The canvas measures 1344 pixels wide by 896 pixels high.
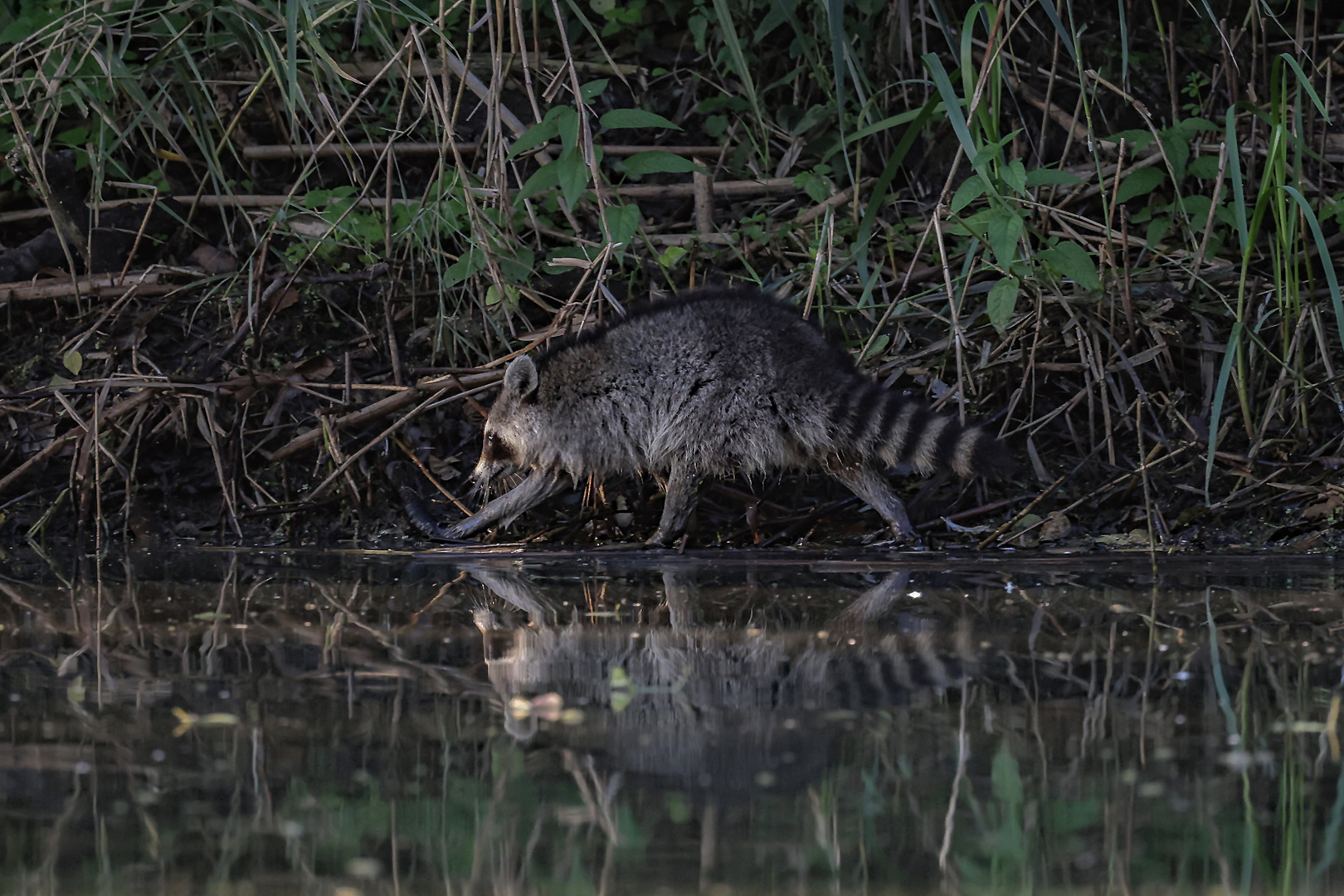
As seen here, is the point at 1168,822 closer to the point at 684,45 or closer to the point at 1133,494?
the point at 1133,494

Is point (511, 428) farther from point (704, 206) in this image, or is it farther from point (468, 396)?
point (704, 206)

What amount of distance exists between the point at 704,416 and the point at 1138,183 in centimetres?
247

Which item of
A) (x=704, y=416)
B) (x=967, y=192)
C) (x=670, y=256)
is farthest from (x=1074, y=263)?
(x=670, y=256)

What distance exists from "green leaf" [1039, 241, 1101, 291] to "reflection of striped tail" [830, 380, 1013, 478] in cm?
78

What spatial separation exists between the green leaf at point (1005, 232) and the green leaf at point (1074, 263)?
0.33 metres

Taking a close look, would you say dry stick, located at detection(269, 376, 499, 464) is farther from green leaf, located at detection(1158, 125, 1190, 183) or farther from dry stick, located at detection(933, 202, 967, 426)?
green leaf, located at detection(1158, 125, 1190, 183)

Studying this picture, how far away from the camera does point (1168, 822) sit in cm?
191

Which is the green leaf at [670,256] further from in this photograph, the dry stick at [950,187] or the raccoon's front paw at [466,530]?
the raccoon's front paw at [466,530]

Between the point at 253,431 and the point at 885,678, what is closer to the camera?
the point at 885,678

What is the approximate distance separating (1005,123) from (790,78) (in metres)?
1.18

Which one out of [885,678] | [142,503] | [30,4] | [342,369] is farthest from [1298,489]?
[30,4]

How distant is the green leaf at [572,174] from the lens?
18.1 ft

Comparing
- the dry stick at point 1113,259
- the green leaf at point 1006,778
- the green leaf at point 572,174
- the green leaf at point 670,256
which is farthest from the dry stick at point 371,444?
the green leaf at point 1006,778

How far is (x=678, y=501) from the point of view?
18.1ft
